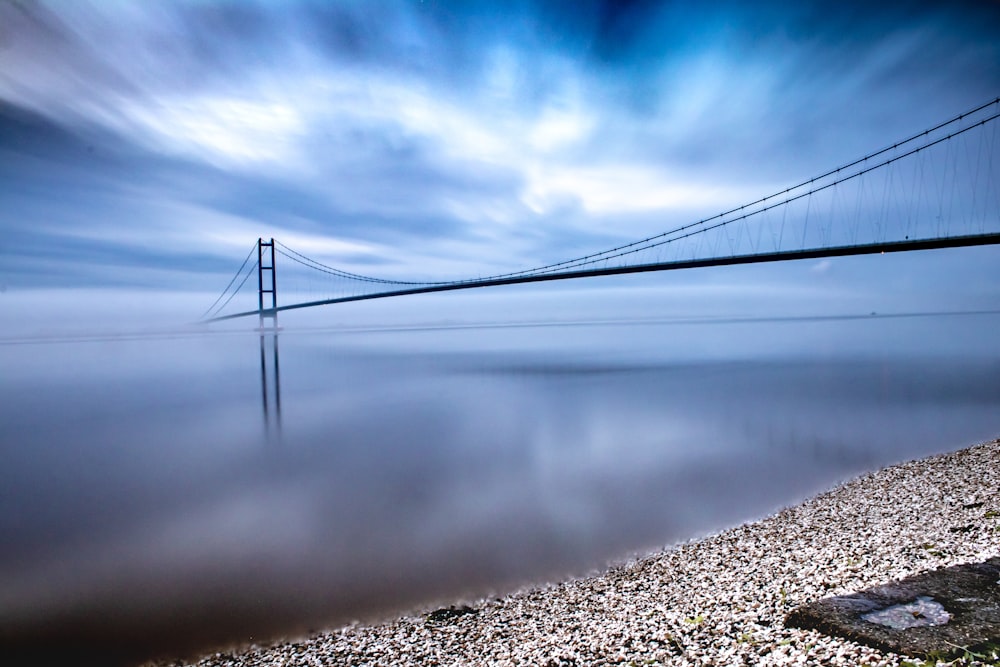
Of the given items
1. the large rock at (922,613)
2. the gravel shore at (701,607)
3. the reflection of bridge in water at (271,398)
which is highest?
the large rock at (922,613)

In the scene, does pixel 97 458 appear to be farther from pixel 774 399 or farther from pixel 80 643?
pixel 774 399

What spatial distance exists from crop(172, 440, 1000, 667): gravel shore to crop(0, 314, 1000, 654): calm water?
1.75 feet

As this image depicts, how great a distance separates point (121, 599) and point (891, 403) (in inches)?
697

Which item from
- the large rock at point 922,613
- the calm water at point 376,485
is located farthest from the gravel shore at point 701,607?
the calm water at point 376,485

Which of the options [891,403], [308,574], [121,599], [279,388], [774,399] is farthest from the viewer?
[279,388]

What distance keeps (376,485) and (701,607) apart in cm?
589

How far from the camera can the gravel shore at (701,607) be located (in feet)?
9.80

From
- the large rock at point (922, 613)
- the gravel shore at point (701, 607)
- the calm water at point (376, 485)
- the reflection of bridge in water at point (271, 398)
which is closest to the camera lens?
the large rock at point (922, 613)

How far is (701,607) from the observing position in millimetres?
3496

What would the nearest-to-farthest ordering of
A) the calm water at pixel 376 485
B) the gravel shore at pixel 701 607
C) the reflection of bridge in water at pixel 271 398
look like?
the gravel shore at pixel 701 607, the calm water at pixel 376 485, the reflection of bridge in water at pixel 271 398

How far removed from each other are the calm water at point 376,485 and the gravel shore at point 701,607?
533 mm

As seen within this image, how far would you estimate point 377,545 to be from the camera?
5934 mm

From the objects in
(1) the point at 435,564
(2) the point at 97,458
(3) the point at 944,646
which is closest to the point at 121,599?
(1) the point at 435,564

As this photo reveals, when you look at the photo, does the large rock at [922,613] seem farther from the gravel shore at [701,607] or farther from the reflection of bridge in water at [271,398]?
the reflection of bridge in water at [271,398]
